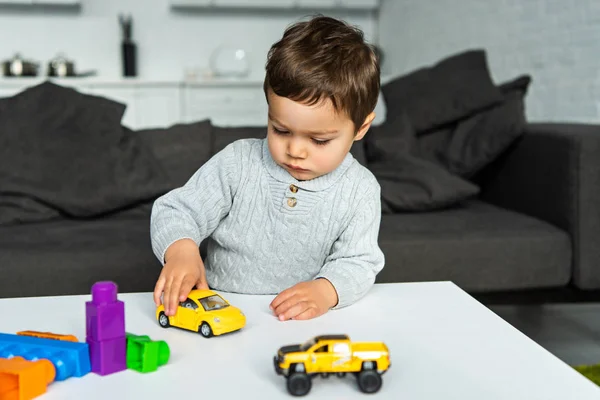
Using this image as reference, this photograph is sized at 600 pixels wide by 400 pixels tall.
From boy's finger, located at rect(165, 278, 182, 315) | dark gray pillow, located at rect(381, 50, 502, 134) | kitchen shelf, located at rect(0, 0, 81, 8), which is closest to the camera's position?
boy's finger, located at rect(165, 278, 182, 315)

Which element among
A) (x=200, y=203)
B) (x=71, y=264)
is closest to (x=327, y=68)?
(x=200, y=203)

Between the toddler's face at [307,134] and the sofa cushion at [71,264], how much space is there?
0.86 m

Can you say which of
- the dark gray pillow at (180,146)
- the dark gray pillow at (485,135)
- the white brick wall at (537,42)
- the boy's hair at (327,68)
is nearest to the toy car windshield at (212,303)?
the boy's hair at (327,68)

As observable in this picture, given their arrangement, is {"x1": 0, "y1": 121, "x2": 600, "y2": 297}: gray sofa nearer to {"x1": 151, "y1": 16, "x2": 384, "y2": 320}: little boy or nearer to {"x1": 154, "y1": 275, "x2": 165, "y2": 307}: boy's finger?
Answer: {"x1": 151, "y1": 16, "x2": 384, "y2": 320}: little boy

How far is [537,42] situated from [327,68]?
2448 millimetres

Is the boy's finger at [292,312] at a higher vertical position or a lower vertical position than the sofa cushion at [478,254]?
higher

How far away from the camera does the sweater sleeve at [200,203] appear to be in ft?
3.86

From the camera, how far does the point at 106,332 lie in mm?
782

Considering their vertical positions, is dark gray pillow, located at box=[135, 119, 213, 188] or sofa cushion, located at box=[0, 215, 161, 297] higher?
dark gray pillow, located at box=[135, 119, 213, 188]

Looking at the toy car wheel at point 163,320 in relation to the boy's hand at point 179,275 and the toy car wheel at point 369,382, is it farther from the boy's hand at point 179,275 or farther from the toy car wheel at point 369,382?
the toy car wheel at point 369,382

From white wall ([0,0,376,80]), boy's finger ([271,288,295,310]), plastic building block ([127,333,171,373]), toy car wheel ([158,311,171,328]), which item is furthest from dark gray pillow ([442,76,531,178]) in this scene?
white wall ([0,0,376,80])

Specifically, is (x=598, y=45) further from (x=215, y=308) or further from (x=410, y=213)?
(x=215, y=308)

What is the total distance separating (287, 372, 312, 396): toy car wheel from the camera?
0.72 metres

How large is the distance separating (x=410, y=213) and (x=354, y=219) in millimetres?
1089
